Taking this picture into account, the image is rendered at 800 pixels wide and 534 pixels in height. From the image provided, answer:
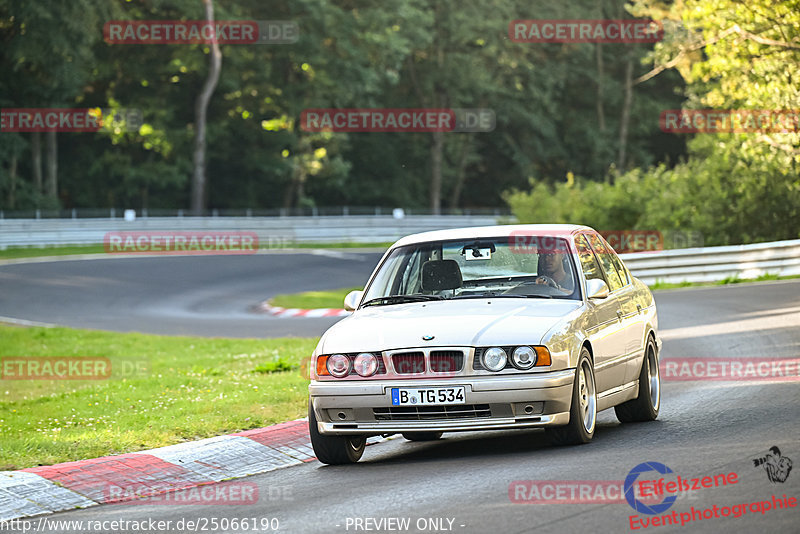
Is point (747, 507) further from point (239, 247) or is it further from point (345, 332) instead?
point (239, 247)

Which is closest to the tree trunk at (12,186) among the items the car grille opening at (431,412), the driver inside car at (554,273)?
the driver inside car at (554,273)

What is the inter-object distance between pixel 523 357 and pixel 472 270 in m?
1.65

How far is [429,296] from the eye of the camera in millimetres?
9266

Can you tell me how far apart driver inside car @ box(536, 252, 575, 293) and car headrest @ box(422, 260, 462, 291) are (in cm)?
63

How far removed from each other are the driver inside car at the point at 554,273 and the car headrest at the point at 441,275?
63 centimetres

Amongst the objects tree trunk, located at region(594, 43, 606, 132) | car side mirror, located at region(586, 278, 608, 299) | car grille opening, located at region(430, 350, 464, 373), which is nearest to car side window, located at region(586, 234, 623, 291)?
car side mirror, located at region(586, 278, 608, 299)

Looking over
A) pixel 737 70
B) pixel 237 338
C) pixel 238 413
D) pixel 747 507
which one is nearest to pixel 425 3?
pixel 737 70

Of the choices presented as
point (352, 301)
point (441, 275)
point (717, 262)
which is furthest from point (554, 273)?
point (717, 262)

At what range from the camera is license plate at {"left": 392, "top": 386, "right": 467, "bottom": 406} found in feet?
26.4

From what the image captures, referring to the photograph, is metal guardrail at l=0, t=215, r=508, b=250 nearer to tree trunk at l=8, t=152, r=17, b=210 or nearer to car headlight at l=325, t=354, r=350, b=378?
tree trunk at l=8, t=152, r=17, b=210

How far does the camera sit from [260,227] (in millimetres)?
51188

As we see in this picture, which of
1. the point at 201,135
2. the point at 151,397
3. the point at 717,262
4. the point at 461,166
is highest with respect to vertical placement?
the point at 201,135

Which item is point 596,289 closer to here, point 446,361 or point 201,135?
point 446,361

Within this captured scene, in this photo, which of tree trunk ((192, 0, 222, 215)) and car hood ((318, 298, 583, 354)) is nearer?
car hood ((318, 298, 583, 354))
